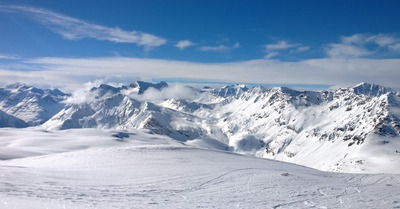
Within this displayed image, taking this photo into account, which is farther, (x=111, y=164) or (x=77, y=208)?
(x=111, y=164)

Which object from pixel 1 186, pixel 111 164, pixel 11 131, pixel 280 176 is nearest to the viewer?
pixel 1 186

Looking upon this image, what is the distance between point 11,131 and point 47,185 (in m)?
104

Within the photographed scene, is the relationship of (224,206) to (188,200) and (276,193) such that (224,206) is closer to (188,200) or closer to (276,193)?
(188,200)

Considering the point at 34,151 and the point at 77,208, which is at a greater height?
the point at 77,208

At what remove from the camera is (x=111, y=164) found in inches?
1384

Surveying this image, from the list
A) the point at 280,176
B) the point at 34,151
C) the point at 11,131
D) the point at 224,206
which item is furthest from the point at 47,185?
the point at 11,131

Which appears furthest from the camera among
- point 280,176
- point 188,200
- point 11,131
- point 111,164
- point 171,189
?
point 11,131

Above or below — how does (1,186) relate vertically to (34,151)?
above

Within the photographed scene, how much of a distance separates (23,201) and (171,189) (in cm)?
1132

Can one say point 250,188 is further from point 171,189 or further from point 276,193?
point 171,189

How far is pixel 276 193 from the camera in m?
24.8

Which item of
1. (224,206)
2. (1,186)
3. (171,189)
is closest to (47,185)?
(1,186)

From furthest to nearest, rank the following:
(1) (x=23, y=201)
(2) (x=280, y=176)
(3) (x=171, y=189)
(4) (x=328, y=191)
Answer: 1. (2) (x=280, y=176)
2. (4) (x=328, y=191)
3. (3) (x=171, y=189)
4. (1) (x=23, y=201)

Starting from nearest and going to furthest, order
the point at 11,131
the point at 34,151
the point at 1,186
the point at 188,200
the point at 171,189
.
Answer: the point at 1,186 → the point at 188,200 → the point at 171,189 → the point at 34,151 → the point at 11,131
